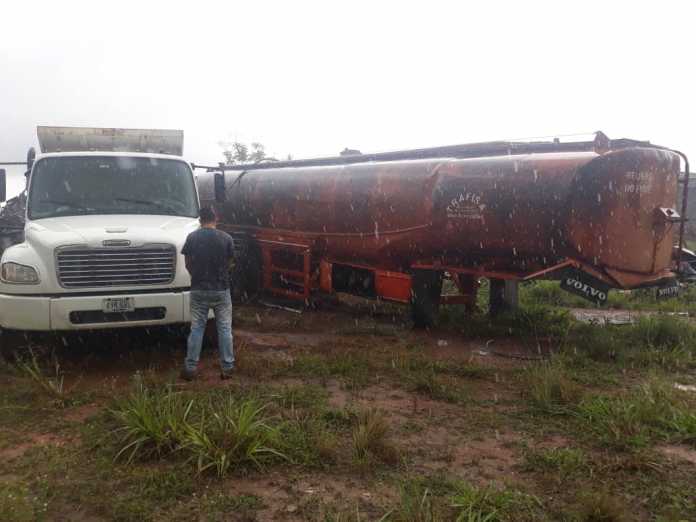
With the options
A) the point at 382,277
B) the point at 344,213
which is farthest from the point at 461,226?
the point at 344,213

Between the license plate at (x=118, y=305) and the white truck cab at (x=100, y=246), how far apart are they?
10 millimetres

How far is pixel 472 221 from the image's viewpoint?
8.38m

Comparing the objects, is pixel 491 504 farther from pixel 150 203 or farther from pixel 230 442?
pixel 150 203

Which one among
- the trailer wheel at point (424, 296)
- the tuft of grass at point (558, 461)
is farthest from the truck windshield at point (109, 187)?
the tuft of grass at point (558, 461)

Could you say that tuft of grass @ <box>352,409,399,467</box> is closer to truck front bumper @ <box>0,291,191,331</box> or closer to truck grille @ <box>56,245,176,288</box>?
truck front bumper @ <box>0,291,191,331</box>

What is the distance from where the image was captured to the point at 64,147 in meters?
8.76

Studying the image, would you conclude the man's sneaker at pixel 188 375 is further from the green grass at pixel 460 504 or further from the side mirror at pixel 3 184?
the side mirror at pixel 3 184

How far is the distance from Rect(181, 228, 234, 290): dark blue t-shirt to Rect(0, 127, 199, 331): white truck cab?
72 centimetres

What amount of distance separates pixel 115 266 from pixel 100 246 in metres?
0.26

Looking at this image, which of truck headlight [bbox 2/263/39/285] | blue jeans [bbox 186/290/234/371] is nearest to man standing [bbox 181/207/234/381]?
blue jeans [bbox 186/290/234/371]

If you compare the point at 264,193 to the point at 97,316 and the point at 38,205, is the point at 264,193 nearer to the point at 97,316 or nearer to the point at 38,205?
the point at 38,205

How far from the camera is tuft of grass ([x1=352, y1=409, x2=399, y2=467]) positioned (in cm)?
443

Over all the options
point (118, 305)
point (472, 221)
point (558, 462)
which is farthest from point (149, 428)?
point (472, 221)

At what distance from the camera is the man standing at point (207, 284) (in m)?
6.27
